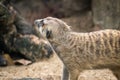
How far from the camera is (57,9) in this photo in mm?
9875

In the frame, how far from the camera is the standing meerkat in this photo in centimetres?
493

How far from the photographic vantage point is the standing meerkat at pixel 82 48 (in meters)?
4.93

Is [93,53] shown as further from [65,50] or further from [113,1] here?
[113,1]

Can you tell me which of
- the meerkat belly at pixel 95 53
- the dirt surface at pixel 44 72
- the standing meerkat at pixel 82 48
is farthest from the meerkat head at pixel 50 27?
the dirt surface at pixel 44 72

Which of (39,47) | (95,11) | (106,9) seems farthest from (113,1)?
(39,47)

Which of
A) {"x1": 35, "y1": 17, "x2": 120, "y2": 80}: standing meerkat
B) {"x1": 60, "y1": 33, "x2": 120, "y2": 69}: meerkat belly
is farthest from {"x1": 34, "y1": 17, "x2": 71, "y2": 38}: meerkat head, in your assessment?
{"x1": 60, "y1": 33, "x2": 120, "y2": 69}: meerkat belly

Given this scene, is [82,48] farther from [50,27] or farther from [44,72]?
[44,72]

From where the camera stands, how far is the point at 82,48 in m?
5.00

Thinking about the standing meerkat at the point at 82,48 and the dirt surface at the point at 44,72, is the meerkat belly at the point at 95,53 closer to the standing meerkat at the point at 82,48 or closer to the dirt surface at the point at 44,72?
the standing meerkat at the point at 82,48

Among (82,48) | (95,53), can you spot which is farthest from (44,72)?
(95,53)

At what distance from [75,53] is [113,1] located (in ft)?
10.3

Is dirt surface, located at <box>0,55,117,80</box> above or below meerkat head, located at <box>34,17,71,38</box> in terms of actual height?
below

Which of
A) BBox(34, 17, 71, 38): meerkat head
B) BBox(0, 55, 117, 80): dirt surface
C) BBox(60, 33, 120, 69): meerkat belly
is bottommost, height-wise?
A: BBox(0, 55, 117, 80): dirt surface

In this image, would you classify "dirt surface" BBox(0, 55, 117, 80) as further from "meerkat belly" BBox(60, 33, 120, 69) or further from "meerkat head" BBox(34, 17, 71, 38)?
"meerkat head" BBox(34, 17, 71, 38)
